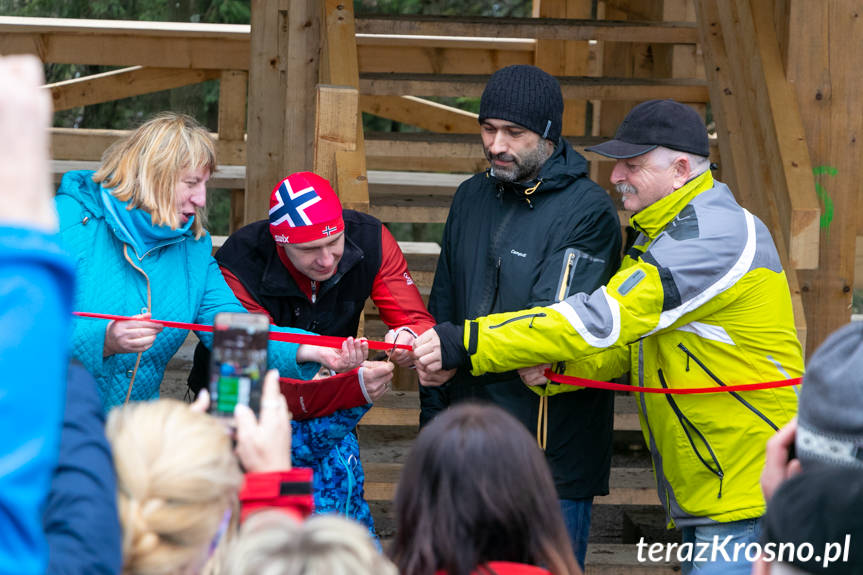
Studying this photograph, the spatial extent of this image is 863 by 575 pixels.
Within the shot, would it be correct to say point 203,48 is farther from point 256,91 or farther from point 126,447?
point 126,447

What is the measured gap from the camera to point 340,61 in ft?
15.7

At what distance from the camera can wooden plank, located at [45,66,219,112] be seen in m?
8.92

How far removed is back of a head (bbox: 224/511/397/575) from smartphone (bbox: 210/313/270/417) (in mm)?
520

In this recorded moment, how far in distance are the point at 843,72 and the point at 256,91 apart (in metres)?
3.07

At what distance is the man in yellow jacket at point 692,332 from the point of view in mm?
3332

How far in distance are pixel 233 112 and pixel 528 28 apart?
3.27m

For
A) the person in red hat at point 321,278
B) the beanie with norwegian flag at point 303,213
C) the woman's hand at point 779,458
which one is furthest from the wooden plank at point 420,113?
the woman's hand at point 779,458

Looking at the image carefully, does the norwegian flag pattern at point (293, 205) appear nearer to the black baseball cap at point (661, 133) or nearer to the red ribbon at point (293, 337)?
the red ribbon at point (293, 337)

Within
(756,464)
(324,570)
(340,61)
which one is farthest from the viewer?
(340,61)

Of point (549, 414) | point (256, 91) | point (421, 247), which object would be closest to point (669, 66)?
point (421, 247)

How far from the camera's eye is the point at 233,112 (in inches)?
336

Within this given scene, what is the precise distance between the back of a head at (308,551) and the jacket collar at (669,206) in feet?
6.86

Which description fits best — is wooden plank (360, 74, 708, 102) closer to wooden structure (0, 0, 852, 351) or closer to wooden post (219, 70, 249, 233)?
wooden structure (0, 0, 852, 351)

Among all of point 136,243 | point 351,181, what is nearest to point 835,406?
point 136,243
